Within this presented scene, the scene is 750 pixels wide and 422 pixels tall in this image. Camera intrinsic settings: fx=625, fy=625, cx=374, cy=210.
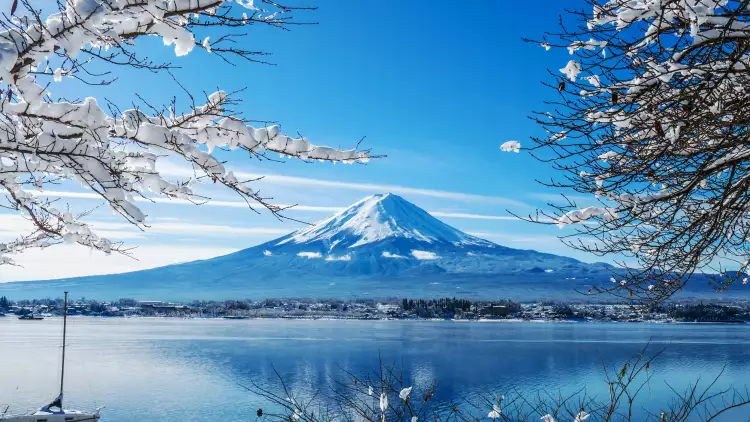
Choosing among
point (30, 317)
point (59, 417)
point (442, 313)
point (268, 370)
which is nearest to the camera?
point (59, 417)

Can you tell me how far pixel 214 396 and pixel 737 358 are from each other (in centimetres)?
2900

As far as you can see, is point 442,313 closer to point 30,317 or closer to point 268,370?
point 30,317

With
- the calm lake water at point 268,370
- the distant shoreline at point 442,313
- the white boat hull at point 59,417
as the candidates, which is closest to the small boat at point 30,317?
the distant shoreline at point 442,313

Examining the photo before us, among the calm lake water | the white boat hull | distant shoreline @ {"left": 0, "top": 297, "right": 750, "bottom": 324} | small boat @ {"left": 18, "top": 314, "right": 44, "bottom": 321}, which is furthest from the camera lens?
small boat @ {"left": 18, "top": 314, "right": 44, "bottom": 321}

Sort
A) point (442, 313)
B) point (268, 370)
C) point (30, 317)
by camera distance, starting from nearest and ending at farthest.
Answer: point (268, 370) → point (442, 313) → point (30, 317)

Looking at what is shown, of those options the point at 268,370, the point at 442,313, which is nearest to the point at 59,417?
the point at 268,370

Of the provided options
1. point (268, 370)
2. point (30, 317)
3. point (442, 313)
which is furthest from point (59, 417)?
point (30, 317)

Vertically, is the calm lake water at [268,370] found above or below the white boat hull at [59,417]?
below

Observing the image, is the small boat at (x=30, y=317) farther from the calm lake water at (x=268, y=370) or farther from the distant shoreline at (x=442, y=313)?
the calm lake water at (x=268, y=370)

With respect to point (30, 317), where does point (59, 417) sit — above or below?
below

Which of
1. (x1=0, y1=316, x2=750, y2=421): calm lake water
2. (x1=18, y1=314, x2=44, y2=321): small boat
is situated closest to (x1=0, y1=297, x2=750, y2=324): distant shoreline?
(x1=18, y1=314, x2=44, y2=321): small boat

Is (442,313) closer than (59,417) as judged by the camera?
No

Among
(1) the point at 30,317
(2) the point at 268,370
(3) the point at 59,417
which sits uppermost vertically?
(1) the point at 30,317

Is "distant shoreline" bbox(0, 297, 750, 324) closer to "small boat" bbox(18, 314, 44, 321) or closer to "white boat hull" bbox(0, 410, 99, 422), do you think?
"small boat" bbox(18, 314, 44, 321)
